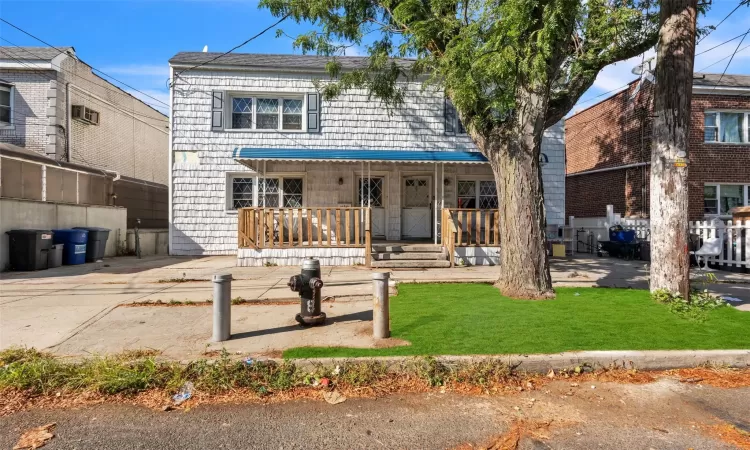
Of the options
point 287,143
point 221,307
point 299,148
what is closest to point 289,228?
point 299,148

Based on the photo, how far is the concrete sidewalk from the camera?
16.4 ft

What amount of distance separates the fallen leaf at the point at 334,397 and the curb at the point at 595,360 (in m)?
0.39

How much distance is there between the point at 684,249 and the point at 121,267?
1252 centimetres

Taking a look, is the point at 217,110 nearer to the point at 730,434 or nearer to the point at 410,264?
the point at 410,264

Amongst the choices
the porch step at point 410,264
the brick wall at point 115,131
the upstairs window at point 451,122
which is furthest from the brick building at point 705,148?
the brick wall at point 115,131

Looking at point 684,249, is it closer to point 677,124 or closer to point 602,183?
point 677,124

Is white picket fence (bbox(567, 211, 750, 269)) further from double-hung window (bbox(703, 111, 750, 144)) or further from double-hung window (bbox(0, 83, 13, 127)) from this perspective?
double-hung window (bbox(0, 83, 13, 127))

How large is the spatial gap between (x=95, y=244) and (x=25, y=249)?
2.18 m

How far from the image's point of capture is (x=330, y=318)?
589 cm

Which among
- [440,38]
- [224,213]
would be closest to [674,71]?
[440,38]

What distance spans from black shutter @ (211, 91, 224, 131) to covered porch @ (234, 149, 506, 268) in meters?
1.98

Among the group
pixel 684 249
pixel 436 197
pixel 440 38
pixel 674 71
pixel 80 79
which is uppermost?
pixel 80 79

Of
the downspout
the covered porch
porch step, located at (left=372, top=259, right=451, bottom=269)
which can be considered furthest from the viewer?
the downspout

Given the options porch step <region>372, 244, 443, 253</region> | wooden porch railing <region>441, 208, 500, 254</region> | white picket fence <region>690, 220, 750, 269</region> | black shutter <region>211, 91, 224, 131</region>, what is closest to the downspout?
black shutter <region>211, 91, 224, 131</region>
